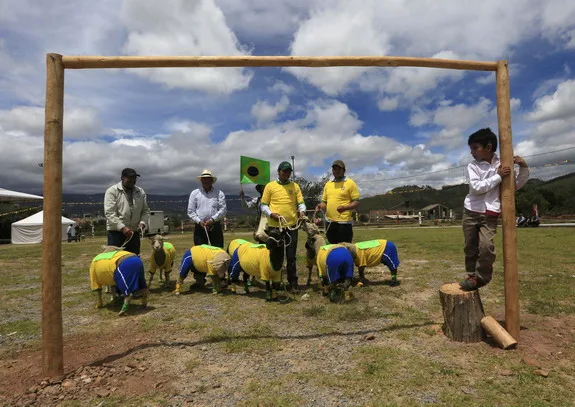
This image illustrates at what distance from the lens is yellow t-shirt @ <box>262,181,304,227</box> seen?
6141 mm

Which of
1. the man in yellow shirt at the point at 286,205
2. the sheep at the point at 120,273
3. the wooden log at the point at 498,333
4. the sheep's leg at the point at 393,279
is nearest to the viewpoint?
the wooden log at the point at 498,333

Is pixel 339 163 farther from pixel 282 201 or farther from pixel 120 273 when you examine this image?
pixel 120 273

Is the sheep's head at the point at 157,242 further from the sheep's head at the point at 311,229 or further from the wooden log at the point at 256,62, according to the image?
the wooden log at the point at 256,62

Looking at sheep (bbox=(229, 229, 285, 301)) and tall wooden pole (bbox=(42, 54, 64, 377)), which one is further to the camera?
sheep (bbox=(229, 229, 285, 301))

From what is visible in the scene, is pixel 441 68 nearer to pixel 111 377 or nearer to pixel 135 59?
pixel 135 59

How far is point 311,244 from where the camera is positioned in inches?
279

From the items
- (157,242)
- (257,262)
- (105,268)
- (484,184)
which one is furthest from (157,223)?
(484,184)

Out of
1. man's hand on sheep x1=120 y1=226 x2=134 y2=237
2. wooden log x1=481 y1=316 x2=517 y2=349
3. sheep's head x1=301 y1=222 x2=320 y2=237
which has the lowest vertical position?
wooden log x1=481 y1=316 x2=517 y2=349

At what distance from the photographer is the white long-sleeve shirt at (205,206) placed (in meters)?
7.24

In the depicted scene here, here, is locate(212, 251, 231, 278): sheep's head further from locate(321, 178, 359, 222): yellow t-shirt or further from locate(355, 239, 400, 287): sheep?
locate(355, 239, 400, 287): sheep

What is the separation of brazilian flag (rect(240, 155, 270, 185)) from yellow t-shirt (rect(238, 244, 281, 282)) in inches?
84.4

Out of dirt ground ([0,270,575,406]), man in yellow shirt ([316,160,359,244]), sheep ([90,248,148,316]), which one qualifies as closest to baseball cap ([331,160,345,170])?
man in yellow shirt ([316,160,359,244])

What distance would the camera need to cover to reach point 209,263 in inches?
259

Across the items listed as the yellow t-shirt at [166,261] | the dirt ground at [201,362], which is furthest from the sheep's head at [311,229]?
the yellow t-shirt at [166,261]
